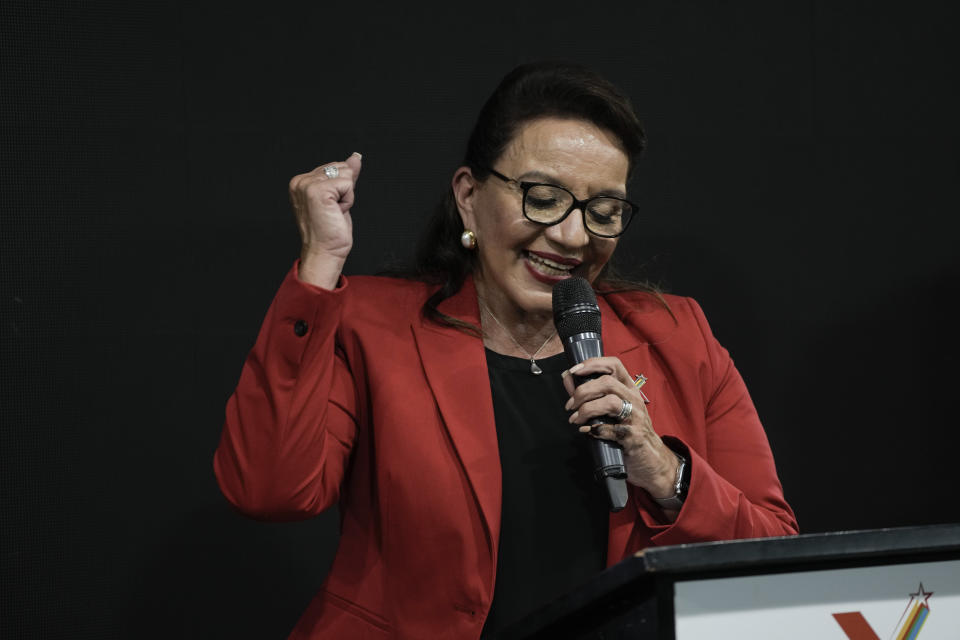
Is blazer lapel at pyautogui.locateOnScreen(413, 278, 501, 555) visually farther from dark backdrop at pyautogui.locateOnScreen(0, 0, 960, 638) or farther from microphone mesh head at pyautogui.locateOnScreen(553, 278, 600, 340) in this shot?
dark backdrop at pyautogui.locateOnScreen(0, 0, 960, 638)

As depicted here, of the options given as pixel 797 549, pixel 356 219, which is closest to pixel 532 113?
pixel 356 219

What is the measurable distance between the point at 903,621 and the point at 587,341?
583mm

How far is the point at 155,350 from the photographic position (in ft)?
7.22

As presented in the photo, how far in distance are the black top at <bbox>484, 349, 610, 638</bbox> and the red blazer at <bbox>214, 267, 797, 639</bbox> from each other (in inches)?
2.3

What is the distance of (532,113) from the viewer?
173cm

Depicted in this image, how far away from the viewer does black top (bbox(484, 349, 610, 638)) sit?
160cm

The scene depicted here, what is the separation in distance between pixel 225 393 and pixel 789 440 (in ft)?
4.81

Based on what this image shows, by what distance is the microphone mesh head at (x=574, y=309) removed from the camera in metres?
1.47

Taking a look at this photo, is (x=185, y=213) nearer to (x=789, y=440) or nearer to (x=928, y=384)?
(x=789, y=440)

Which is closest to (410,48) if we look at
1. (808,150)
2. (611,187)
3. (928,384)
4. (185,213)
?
(185,213)

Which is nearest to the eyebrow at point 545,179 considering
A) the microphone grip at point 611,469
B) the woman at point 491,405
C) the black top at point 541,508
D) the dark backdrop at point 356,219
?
the woman at point 491,405

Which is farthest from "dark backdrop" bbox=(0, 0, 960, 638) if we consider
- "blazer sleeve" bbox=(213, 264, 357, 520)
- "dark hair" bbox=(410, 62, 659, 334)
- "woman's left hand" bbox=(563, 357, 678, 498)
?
"woman's left hand" bbox=(563, 357, 678, 498)

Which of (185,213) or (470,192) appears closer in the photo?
(470,192)

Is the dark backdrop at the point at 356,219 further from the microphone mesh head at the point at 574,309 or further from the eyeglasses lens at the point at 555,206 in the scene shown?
the microphone mesh head at the point at 574,309
